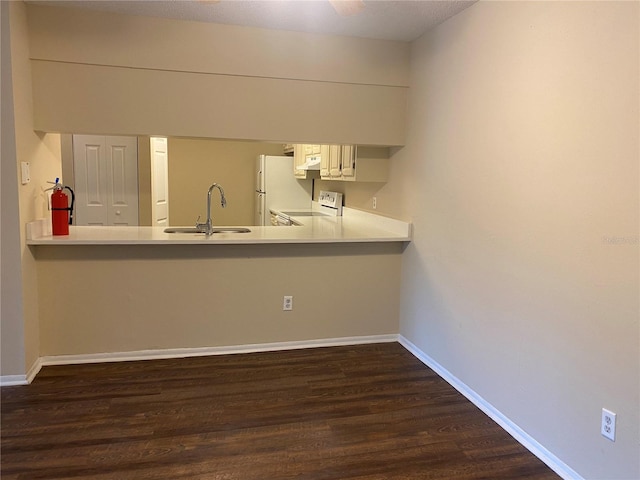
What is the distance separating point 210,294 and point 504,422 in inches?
82.5

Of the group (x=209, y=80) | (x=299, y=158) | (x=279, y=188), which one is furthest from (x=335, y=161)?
(x=279, y=188)

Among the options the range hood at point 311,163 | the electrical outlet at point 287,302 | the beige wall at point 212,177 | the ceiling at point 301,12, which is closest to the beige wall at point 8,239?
the ceiling at point 301,12

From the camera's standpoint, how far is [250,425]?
2.43 meters

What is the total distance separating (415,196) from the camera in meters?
3.44

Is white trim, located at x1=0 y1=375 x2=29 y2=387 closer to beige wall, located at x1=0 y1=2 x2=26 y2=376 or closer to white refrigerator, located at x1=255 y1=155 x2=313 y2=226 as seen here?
beige wall, located at x1=0 y1=2 x2=26 y2=376

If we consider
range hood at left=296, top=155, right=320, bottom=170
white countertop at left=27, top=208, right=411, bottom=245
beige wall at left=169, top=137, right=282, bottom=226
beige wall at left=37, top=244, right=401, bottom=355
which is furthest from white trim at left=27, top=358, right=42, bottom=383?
beige wall at left=169, top=137, right=282, bottom=226

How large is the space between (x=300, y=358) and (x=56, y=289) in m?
1.75

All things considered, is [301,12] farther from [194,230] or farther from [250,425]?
[250,425]

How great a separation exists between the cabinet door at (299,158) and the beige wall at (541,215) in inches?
91.0

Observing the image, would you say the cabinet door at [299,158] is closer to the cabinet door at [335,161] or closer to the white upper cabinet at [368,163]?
the cabinet door at [335,161]

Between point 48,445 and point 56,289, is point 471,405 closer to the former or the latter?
point 48,445

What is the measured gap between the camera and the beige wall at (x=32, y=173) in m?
2.69

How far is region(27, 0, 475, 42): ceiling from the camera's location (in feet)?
9.02

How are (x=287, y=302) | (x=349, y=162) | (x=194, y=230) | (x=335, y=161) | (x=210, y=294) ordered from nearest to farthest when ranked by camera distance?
(x=210, y=294)
(x=287, y=302)
(x=194, y=230)
(x=349, y=162)
(x=335, y=161)
